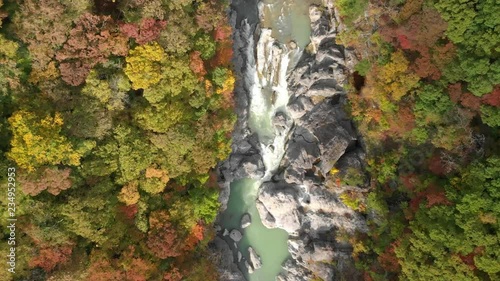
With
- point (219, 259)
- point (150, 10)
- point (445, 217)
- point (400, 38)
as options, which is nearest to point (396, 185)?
point (445, 217)

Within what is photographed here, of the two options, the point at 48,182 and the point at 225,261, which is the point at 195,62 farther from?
Answer: the point at 225,261

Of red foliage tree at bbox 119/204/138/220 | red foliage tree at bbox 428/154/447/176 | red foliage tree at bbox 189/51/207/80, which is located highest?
red foliage tree at bbox 189/51/207/80

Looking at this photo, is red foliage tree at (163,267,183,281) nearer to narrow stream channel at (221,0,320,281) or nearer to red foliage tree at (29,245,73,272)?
red foliage tree at (29,245,73,272)

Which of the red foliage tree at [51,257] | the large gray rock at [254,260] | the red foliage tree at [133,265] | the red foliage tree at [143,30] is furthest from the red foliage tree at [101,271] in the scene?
the red foliage tree at [143,30]

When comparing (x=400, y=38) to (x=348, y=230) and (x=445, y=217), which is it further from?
(x=348, y=230)

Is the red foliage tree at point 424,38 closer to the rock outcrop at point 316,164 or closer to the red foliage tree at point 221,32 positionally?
the rock outcrop at point 316,164

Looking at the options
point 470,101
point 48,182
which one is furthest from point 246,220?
point 470,101

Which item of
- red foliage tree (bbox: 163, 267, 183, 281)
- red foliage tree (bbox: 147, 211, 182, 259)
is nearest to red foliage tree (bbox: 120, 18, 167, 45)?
red foliage tree (bbox: 147, 211, 182, 259)
